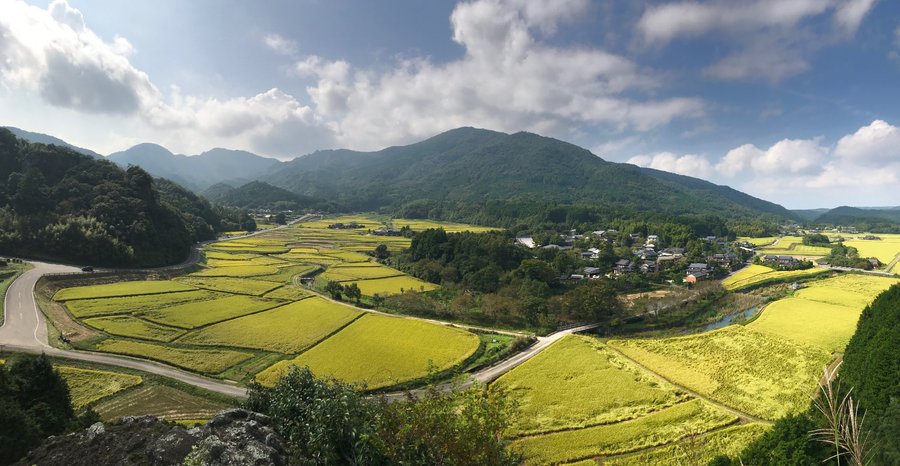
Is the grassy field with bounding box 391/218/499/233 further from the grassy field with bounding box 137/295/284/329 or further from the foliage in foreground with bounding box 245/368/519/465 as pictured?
the foliage in foreground with bounding box 245/368/519/465

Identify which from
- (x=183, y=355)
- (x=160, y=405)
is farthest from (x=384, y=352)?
(x=183, y=355)

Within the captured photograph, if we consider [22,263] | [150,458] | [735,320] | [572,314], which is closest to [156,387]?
[150,458]

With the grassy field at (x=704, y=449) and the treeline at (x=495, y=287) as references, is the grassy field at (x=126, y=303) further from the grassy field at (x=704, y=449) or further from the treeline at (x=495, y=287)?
the grassy field at (x=704, y=449)

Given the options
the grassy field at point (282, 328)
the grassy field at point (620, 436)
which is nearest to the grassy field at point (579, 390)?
the grassy field at point (620, 436)

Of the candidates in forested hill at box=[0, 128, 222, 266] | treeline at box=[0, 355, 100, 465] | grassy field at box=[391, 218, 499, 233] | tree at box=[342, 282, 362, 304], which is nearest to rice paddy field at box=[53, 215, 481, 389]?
tree at box=[342, 282, 362, 304]

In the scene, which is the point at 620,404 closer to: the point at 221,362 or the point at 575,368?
the point at 575,368

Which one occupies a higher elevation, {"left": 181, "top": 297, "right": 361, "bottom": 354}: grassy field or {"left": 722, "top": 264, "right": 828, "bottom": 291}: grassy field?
{"left": 722, "top": 264, "right": 828, "bottom": 291}: grassy field
